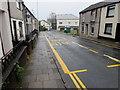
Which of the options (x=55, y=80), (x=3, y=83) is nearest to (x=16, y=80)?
(x=3, y=83)

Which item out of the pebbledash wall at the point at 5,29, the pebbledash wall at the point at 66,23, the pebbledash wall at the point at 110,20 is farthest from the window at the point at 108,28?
the pebbledash wall at the point at 66,23

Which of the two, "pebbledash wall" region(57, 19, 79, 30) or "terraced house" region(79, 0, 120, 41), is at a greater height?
"pebbledash wall" region(57, 19, 79, 30)

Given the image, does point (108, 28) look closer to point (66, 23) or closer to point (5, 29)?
point (5, 29)

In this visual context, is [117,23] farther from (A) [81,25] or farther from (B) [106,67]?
(A) [81,25]

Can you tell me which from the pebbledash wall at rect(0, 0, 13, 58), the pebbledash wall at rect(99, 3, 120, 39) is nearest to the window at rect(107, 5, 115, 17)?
the pebbledash wall at rect(99, 3, 120, 39)

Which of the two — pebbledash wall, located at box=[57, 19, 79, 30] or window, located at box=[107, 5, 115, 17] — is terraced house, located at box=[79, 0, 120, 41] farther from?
pebbledash wall, located at box=[57, 19, 79, 30]

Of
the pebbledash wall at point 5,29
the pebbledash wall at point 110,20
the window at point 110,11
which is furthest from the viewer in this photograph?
the window at point 110,11

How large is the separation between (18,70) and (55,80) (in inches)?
63.8

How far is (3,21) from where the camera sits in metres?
5.13

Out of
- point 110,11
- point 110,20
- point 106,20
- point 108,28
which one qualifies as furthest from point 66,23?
point 110,20

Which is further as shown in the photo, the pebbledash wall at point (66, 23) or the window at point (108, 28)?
the pebbledash wall at point (66, 23)

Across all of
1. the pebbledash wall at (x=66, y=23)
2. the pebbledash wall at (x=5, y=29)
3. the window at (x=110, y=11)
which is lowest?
the pebbledash wall at (x=5, y=29)

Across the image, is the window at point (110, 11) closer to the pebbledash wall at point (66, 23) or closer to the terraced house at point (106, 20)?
the terraced house at point (106, 20)

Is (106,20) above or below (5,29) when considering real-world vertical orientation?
above
